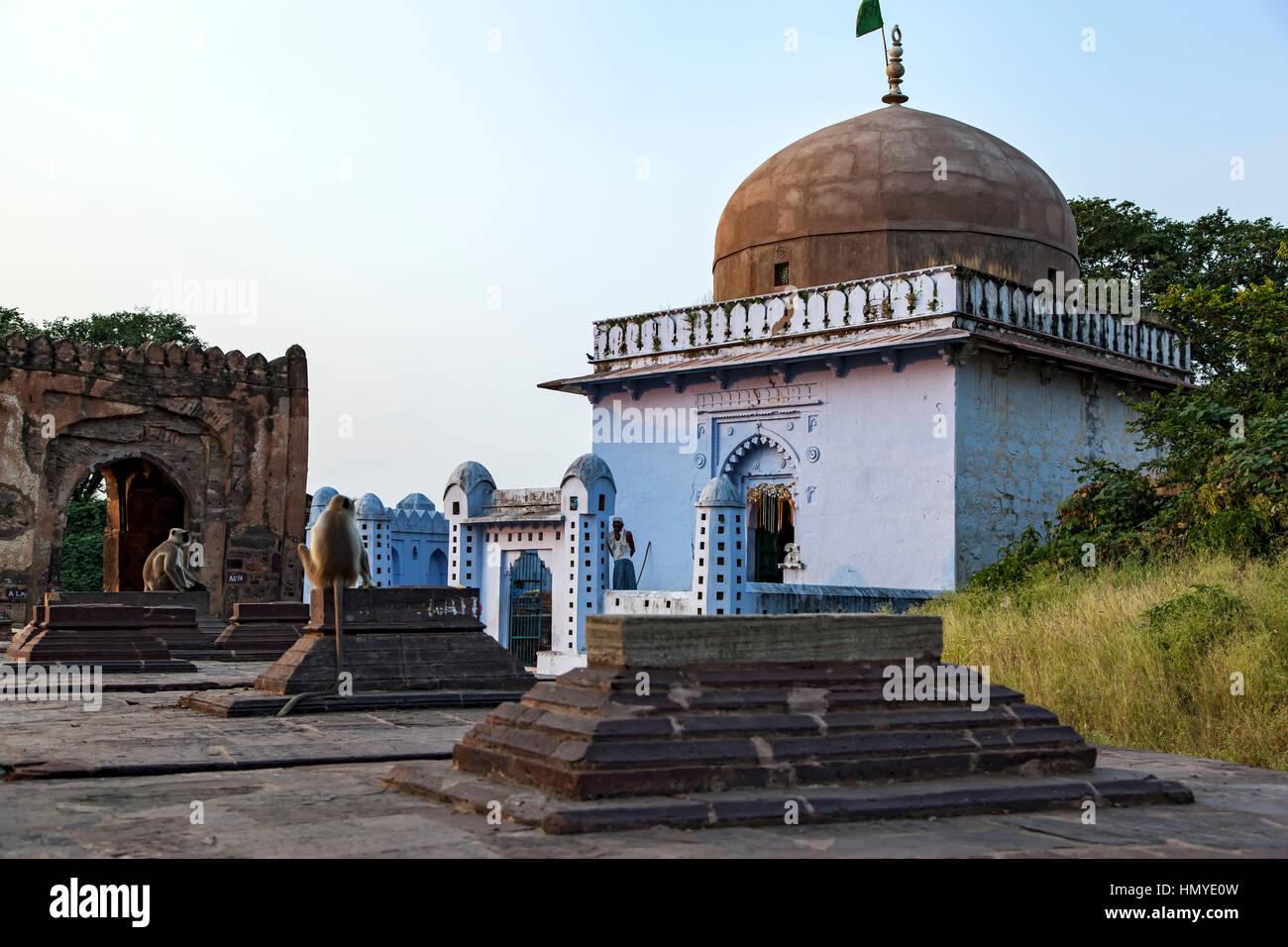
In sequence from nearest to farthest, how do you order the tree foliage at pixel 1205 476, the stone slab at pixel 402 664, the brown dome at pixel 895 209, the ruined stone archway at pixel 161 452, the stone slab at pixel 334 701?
1. the stone slab at pixel 334 701
2. the stone slab at pixel 402 664
3. the tree foliage at pixel 1205 476
4. the ruined stone archway at pixel 161 452
5. the brown dome at pixel 895 209

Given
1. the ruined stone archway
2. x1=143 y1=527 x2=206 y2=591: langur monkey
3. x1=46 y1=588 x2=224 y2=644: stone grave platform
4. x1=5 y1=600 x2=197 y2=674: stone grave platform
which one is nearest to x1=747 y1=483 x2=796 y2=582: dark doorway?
the ruined stone archway

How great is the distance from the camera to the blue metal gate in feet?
56.1

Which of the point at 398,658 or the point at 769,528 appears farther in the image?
the point at 769,528

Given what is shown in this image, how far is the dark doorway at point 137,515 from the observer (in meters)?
20.0

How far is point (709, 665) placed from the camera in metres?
5.06

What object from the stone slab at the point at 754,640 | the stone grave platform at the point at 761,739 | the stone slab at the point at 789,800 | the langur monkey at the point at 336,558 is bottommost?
the stone slab at the point at 789,800

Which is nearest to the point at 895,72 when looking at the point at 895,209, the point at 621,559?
the point at 895,209

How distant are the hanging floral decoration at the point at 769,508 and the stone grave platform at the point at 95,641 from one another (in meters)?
9.16

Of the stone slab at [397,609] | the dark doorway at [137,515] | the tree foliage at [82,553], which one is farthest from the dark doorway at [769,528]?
the tree foliage at [82,553]

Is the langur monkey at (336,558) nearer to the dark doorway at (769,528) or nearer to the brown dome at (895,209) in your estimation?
the dark doorway at (769,528)

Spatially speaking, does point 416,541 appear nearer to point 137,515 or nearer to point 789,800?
point 137,515

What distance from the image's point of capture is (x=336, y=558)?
930 cm

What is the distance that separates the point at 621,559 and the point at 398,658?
10251 mm

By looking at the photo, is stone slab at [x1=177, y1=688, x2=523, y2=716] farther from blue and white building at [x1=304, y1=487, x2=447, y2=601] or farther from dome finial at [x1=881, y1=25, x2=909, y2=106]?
dome finial at [x1=881, y1=25, x2=909, y2=106]
